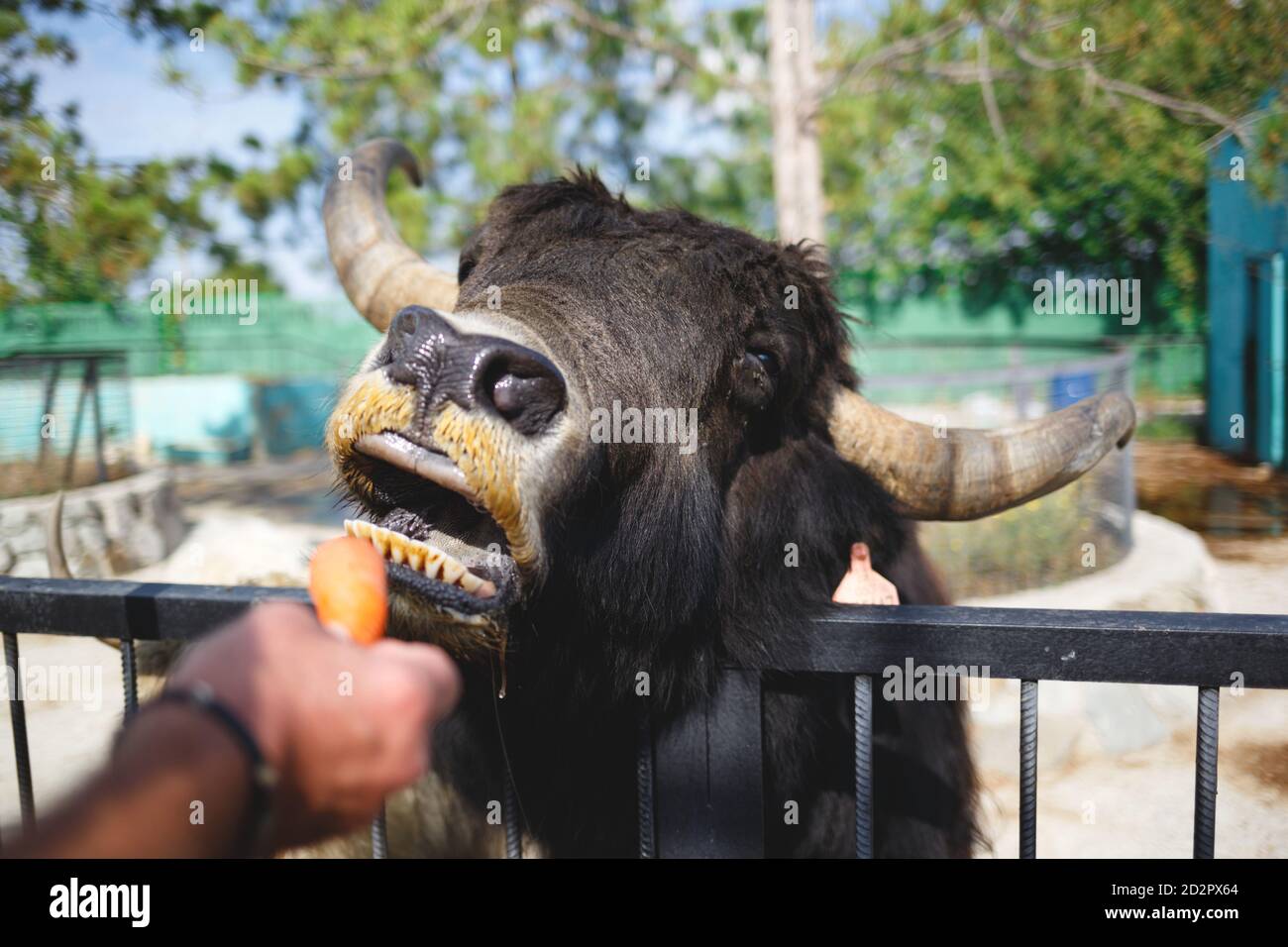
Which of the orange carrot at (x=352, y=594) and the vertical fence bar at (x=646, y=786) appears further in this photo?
the vertical fence bar at (x=646, y=786)

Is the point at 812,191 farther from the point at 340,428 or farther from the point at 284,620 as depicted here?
the point at 284,620

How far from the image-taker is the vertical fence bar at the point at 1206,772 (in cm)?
184

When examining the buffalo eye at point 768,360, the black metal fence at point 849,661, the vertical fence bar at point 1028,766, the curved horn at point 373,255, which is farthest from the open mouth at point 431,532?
the curved horn at point 373,255

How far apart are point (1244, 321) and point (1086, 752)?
13.2 m

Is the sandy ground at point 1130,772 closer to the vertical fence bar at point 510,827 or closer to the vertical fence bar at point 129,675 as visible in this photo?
the vertical fence bar at point 510,827

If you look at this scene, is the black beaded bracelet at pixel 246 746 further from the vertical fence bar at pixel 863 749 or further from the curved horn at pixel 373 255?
the curved horn at pixel 373 255

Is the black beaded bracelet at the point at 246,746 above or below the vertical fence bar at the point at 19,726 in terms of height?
above

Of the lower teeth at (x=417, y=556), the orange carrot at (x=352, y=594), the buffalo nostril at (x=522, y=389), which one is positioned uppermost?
the buffalo nostril at (x=522, y=389)

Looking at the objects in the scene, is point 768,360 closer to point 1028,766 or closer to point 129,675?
point 1028,766

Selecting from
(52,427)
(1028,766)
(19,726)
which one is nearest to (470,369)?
(1028,766)

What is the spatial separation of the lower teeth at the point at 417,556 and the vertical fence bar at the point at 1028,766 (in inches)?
48.2

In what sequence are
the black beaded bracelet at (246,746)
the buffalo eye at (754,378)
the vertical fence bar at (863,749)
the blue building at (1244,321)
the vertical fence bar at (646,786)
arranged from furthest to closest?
the blue building at (1244,321)
the buffalo eye at (754,378)
the vertical fence bar at (646,786)
the vertical fence bar at (863,749)
the black beaded bracelet at (246,746)

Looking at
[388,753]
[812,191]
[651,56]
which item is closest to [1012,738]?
[388,753]

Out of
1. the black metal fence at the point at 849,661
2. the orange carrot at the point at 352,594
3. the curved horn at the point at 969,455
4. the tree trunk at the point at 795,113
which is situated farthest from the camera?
the tree trunk at the point at 795,113
